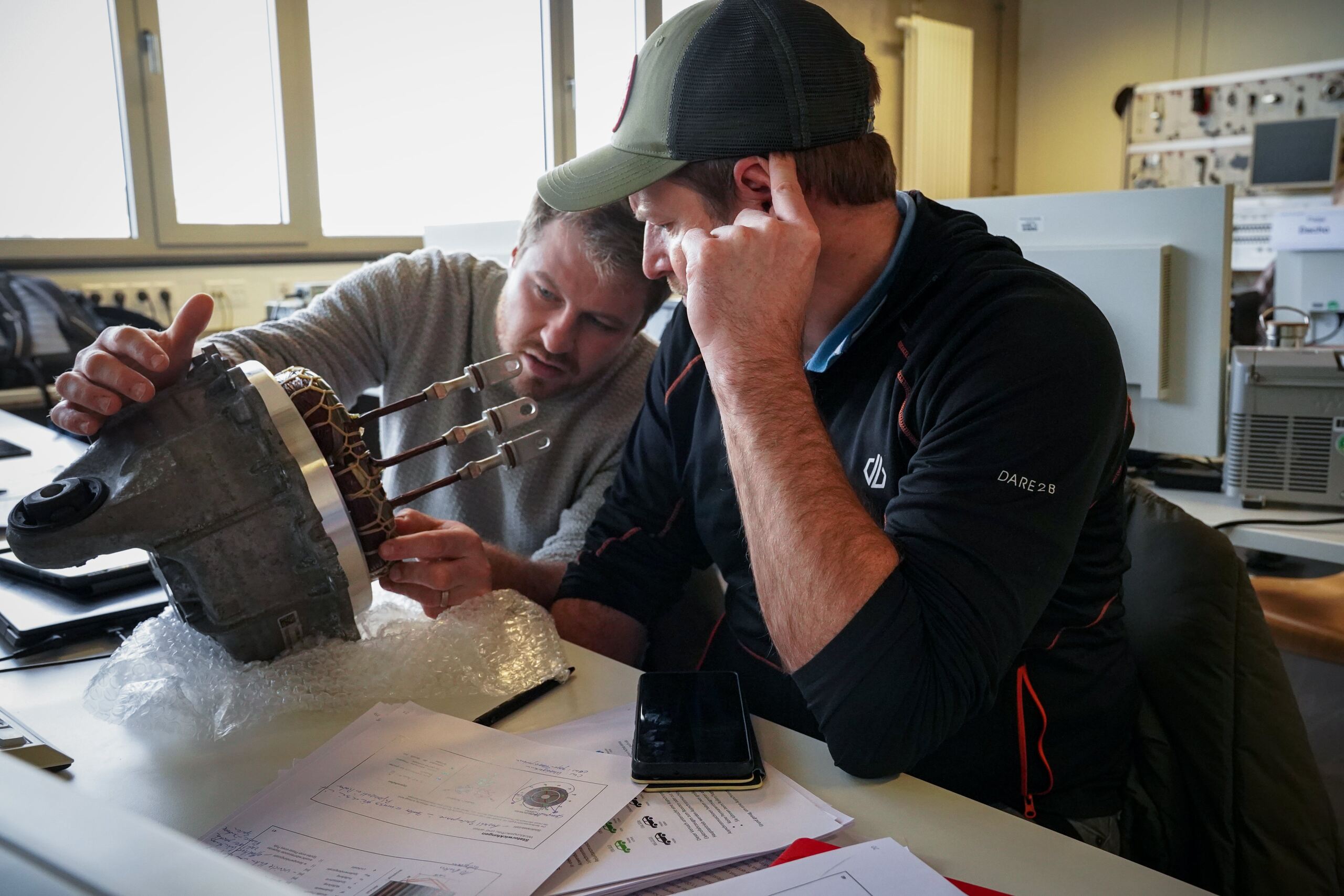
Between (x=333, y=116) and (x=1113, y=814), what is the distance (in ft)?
11.6

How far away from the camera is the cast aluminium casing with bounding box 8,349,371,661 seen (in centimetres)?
79

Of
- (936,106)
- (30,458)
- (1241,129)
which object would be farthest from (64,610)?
(1241,129)

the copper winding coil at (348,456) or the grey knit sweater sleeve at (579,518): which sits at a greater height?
the copper winding coil at (348,456)

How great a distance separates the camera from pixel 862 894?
0.60 metres

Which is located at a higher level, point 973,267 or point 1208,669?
point 973,267

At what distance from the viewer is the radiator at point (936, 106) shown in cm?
560

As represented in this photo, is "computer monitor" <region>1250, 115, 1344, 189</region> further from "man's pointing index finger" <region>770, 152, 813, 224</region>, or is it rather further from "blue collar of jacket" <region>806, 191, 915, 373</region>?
"man's pointing index finger" <region>770, 152, 813, 224</region>


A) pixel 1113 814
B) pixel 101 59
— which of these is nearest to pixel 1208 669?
pixel 1113 814

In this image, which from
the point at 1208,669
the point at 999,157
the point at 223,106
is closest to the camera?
the point at 1208,669

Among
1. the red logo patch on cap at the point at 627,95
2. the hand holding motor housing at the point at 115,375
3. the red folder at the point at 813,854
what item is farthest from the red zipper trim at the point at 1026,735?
the hand holding motor housing at the point at 115,375

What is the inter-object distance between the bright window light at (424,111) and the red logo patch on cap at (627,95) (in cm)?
283

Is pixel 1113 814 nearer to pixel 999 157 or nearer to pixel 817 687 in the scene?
pixel 817 687

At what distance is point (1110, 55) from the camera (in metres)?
6.29

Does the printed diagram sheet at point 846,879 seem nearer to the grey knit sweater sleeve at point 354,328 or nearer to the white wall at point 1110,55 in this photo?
the grey knit sweater sleeve at point 354,328
